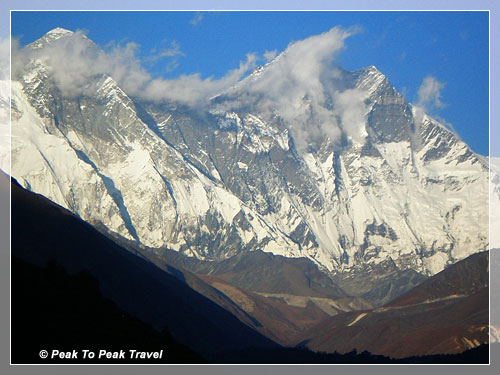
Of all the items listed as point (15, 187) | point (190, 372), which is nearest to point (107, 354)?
point (190, 372)

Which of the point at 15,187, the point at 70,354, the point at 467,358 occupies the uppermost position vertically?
the point at 15,187

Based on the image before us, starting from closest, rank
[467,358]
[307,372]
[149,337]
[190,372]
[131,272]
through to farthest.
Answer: [190,372], [149,337], [307,372], [467,358], [131,272]

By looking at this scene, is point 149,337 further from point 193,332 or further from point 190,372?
point 193,332

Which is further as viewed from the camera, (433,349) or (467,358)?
(433,349)

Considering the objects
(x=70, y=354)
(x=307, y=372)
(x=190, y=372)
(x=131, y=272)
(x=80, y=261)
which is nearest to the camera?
(x=70, y=354)

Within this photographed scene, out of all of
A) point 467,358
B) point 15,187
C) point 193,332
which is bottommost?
point 467,358

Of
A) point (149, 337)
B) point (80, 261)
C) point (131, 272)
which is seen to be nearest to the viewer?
point (149, 337)

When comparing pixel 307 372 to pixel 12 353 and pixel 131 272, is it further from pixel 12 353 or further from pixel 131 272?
pixel 131 272

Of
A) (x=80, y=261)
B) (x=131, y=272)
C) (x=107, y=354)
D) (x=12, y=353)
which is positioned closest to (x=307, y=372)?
(x=107, y=354)

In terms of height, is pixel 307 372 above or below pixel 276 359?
below

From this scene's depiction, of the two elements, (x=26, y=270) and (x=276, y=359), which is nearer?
(x=26, y=270)
